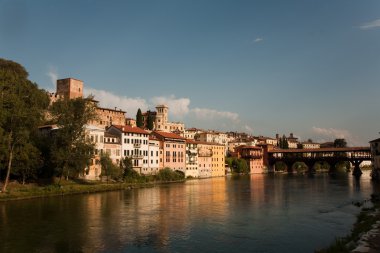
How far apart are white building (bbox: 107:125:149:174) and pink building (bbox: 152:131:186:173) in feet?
26.4

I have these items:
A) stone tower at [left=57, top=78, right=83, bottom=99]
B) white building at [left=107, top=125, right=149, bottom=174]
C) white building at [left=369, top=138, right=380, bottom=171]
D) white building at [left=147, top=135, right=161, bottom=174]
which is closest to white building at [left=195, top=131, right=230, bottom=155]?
stone tower at [left=57, top=78, right=83, bottom=99]

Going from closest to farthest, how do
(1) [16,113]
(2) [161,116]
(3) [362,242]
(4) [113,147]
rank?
1. (3) [362,242]
2. (1) [16,113]
3. (4) [113,147]
4. (2) [161,116]

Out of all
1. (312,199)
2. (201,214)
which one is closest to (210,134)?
(312,199)

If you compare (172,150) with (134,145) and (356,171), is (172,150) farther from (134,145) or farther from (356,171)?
(356,171)

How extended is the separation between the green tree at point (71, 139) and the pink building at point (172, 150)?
33870 mm

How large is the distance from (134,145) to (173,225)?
1963 inches

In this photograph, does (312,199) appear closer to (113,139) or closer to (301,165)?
(113,139)

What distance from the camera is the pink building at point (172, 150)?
89.0m

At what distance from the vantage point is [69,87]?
99.7 metres

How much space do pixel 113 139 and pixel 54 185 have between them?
21.1 m

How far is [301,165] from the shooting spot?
511 ft

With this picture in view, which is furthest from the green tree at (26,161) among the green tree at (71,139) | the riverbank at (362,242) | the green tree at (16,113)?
the riverbank at (362,242)

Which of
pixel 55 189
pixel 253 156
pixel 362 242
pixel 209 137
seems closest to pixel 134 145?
pixel 55 189

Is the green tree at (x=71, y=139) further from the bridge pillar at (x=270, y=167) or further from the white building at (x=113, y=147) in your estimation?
the bridge pillar at (x=270, y=167)
